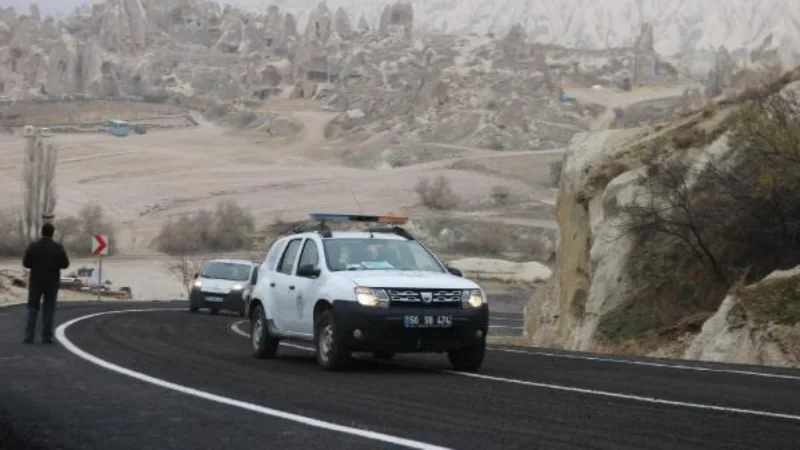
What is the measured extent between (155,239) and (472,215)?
32.4 metres

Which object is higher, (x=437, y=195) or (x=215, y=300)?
(x=437, y=195)

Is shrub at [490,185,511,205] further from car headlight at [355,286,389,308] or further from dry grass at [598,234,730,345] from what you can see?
car headlight at [355,286,389,308]

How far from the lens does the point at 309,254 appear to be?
15.9 m

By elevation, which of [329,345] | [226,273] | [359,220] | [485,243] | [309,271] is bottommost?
[485,243]

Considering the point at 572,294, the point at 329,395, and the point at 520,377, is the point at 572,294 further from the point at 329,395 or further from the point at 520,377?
the point at 329,395

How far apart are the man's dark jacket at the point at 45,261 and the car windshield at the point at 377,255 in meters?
5.13

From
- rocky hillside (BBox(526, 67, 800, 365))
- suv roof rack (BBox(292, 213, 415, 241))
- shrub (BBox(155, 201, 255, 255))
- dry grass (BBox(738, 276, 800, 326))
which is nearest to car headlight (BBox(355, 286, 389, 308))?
suv roof rack (BBox(292, 213, 415, 241))

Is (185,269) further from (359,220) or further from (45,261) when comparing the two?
(359,220)

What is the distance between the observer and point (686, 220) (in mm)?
26531

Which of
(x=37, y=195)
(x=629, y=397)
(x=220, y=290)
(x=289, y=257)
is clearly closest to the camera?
(x=629, y=397)

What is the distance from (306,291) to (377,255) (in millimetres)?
902

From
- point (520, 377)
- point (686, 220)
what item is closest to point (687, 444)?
point (520, 377)

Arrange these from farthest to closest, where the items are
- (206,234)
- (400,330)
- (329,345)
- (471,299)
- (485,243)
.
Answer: (206,234) → (485,243) → (329,345) → (471,299) → (400,330)

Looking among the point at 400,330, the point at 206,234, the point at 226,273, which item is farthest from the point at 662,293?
the point at 206,234
